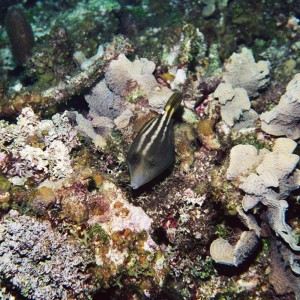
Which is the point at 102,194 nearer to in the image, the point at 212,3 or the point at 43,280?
the point at 43,280

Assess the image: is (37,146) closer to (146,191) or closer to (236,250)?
(146,191)

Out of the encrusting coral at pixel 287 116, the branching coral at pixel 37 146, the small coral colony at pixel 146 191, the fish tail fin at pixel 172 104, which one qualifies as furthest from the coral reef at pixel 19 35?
the encrusting coral at pixel 287 116

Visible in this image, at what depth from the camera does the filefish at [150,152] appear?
2.99 m

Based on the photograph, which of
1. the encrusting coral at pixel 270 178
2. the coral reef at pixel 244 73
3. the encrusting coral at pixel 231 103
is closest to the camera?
the encrusting coral at pixel 270 178

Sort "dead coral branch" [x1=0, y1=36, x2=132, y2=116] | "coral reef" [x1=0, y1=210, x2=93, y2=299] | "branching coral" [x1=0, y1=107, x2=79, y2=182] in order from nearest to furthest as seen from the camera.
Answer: "coral reef" [x1=0, y1=210, x2=93, y2=299] → "branching coral" [x1=0, y1=107, x2=79, y2=182] → "dead coral branch" [x1=0, y1=36, x2=132, y2=116]

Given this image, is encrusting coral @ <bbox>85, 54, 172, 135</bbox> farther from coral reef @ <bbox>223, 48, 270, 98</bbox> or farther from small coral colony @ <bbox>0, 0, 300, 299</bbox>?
coral reef @ <bbox>223, 48, 270, 98</bbox>

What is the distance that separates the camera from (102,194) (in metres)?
3.21

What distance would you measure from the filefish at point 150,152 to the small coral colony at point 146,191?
0.04 ft

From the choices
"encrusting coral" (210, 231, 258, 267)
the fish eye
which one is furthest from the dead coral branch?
"encrusting coral" (210, 231, 258, 267)

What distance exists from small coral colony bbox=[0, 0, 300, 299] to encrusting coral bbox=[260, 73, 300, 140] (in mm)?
12

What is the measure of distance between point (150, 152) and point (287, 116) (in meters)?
1.71

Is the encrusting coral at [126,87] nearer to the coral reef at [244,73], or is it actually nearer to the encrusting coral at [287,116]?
the coral reef at [244,73]

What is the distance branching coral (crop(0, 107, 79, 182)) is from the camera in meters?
3.22

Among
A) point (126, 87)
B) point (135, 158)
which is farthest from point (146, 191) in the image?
point (126, 87)
